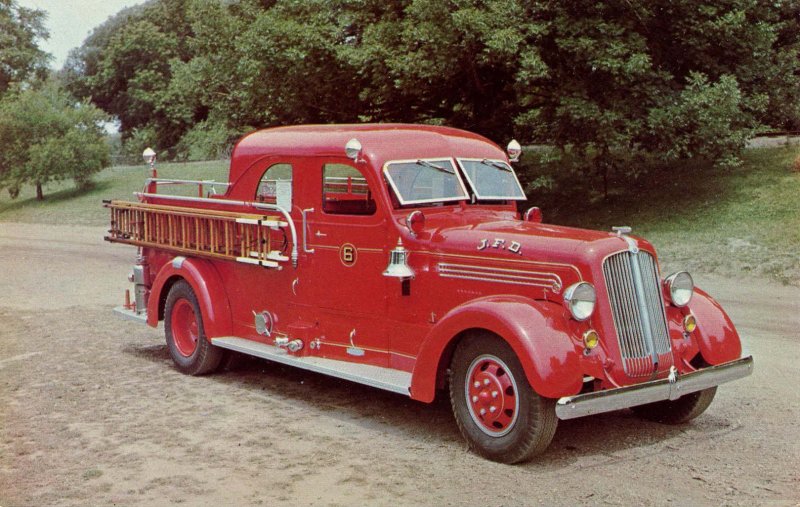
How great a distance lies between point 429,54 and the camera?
19625 mm

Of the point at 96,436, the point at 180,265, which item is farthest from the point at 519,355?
the point at 180,265

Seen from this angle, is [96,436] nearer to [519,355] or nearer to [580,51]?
[519,355]

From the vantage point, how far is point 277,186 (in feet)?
27.6

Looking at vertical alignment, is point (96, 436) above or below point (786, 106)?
below

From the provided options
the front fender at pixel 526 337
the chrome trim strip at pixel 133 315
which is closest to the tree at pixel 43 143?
the chrome trim strip at pixel 133 315

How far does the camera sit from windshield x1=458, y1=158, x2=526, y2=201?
810cm

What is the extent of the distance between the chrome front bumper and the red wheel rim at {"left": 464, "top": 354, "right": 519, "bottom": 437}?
43 cm

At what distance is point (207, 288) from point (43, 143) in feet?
106

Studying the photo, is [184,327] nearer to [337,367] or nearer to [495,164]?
[337,367]

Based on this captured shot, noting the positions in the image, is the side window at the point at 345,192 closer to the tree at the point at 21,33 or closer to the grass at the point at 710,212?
the tree at the point at 21,33

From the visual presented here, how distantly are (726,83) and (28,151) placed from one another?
2881 cm

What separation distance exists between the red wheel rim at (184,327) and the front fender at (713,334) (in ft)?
16.1

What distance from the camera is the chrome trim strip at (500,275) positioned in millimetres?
6602

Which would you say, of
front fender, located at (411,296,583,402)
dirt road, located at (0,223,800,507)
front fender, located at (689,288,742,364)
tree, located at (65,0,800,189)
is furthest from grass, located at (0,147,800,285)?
front fender, located at (411,296,583,402)
